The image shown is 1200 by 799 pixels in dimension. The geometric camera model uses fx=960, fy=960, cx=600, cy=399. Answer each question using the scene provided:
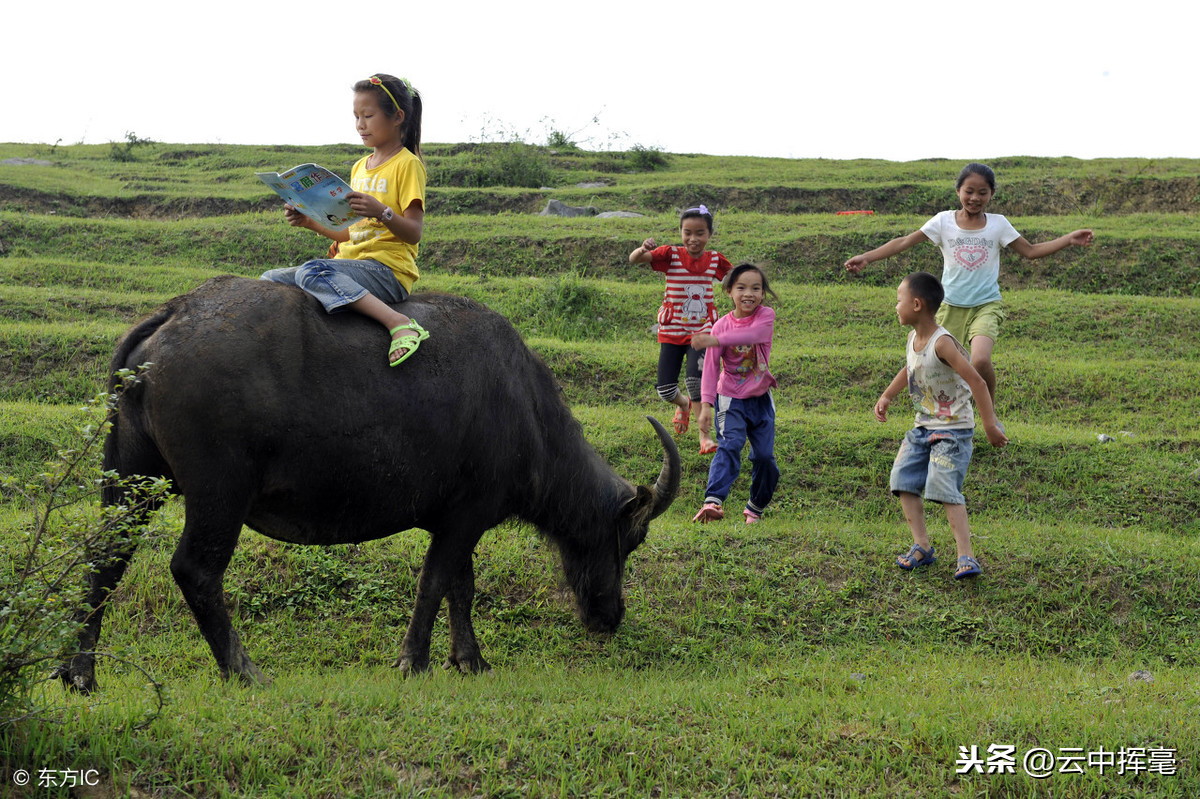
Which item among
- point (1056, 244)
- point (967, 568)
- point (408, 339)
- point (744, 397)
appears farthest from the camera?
point (744, 397)

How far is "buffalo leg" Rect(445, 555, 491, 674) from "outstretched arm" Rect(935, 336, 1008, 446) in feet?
10.3

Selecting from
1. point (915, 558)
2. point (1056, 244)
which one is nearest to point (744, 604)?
point (915, 558)

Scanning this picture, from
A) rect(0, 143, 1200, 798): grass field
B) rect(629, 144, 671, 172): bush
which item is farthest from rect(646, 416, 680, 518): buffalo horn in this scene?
rect(629, 144, 671, 172): bush

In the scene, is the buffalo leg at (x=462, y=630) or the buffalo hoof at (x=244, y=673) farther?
the buffalo leg at (x=462, y=630)

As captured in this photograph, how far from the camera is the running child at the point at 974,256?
674 cm

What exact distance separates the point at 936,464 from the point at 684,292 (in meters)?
2.57

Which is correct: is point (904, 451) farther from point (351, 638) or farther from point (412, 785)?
point (412, 785)

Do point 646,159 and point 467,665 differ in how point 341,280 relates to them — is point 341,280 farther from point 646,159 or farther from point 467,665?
point 646,159

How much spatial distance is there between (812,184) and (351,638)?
15.5 meters

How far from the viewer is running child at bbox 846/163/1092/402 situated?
674 cm

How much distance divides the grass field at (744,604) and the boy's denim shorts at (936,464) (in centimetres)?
51

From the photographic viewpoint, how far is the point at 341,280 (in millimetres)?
4414

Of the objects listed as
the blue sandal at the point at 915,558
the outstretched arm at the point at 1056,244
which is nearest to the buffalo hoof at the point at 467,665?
the blue sandal at the point at 915,558

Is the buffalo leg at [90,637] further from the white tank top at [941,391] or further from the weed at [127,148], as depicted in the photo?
the weed at [127,148]
